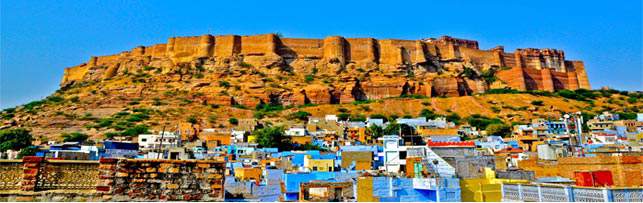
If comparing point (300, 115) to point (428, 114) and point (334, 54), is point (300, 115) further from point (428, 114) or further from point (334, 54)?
point (334, 54)

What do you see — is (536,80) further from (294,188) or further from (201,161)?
(201,161)

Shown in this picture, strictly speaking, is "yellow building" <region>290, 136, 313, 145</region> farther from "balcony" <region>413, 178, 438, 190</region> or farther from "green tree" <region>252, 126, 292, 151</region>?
"balcony" <region>413, 178, 438, 190</region>

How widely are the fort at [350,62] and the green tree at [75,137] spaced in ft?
67.4

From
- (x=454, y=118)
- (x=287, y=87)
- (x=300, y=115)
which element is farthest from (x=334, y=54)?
(x=454, y=118)

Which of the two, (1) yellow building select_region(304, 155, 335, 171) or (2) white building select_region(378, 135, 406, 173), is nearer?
(2) white building select_region(378, 135, 406, 173)

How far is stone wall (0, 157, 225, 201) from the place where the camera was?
15.4 feet

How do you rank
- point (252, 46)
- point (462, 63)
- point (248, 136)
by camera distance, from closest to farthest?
point (248, 136), point (252, 46), point (462, 63)

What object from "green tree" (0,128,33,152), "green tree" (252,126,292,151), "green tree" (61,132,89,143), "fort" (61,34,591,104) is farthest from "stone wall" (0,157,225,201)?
"fort" (61,34,591,104)

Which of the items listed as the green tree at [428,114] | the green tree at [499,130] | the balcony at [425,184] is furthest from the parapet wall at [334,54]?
the balcony at [425,184]

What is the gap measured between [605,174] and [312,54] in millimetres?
52773

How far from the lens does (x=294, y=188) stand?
12.5 m

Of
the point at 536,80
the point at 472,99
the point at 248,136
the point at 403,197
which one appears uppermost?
the point at 536,80

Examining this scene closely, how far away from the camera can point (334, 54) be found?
5997cm

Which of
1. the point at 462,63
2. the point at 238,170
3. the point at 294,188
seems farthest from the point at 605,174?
the point at 462,63
